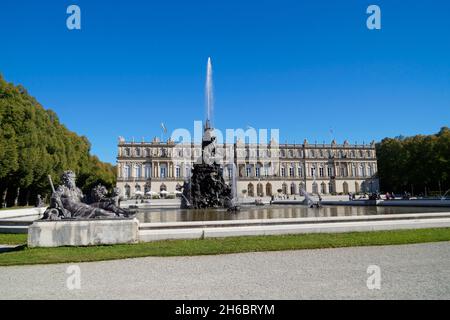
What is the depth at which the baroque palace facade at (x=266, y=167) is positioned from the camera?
83.5 meters

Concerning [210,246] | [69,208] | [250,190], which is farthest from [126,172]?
[210,246]

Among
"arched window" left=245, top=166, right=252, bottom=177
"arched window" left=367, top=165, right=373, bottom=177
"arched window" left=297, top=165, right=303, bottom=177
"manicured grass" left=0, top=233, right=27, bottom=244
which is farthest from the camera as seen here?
"arched window" left=367, top=165, right=373, bottom=177

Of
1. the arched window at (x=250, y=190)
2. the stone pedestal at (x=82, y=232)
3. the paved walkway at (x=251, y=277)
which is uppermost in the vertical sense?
the arched window at (x=250, y=190)

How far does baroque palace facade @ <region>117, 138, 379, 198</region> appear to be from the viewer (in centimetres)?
8350

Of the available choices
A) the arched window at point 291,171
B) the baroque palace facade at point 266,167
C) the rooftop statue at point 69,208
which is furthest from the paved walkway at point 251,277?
the arched window at point 291,171

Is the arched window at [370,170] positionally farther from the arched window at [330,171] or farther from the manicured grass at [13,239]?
the manicured grass at [13,239]

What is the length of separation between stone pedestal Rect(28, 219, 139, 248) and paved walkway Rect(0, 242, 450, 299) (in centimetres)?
167

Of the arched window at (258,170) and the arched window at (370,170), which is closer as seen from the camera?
the arched window at (258,170)

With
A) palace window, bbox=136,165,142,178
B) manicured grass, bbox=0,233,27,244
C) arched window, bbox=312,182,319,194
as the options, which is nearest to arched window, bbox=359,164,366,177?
arched window, bbox=312,182,319,194

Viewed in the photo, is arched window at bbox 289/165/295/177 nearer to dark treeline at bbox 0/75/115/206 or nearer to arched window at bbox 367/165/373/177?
arched window at bbox 367/165/373/177

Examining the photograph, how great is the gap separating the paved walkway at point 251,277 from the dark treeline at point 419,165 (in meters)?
57.1

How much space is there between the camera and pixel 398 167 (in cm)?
7144

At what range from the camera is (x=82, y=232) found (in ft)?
28.6
